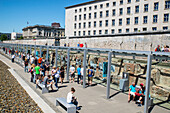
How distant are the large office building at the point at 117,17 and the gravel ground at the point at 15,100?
2338 centimetres

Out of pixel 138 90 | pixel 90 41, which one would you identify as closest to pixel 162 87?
pixel 138 90

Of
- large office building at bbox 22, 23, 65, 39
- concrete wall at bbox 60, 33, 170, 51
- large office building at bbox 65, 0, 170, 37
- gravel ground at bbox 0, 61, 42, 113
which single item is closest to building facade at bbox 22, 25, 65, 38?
large office building at bbox 22, 23, 65, 39

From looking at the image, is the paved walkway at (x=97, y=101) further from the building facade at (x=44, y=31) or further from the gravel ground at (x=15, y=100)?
the building facade at (x=44, y=31)

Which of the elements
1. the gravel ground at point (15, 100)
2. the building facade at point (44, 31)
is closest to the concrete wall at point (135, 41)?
the gravel ground at point (15, 100)

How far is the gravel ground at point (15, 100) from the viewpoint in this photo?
781 cm

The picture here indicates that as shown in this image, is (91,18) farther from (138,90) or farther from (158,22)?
(138,90)

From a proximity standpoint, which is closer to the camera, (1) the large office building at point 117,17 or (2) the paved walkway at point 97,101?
(2) the paved walkway at point 97,101

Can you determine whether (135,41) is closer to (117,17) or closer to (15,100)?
(15,100)

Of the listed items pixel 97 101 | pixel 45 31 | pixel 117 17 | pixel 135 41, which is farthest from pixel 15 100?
pixel 45 31

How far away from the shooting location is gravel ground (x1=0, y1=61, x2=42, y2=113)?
7812mm

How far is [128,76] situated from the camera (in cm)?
994

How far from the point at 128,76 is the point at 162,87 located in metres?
2.58

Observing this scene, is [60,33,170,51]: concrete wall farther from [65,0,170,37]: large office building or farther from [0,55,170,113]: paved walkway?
[65,0,170,37]: large office building

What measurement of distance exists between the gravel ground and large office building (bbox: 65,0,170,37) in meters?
23.4
